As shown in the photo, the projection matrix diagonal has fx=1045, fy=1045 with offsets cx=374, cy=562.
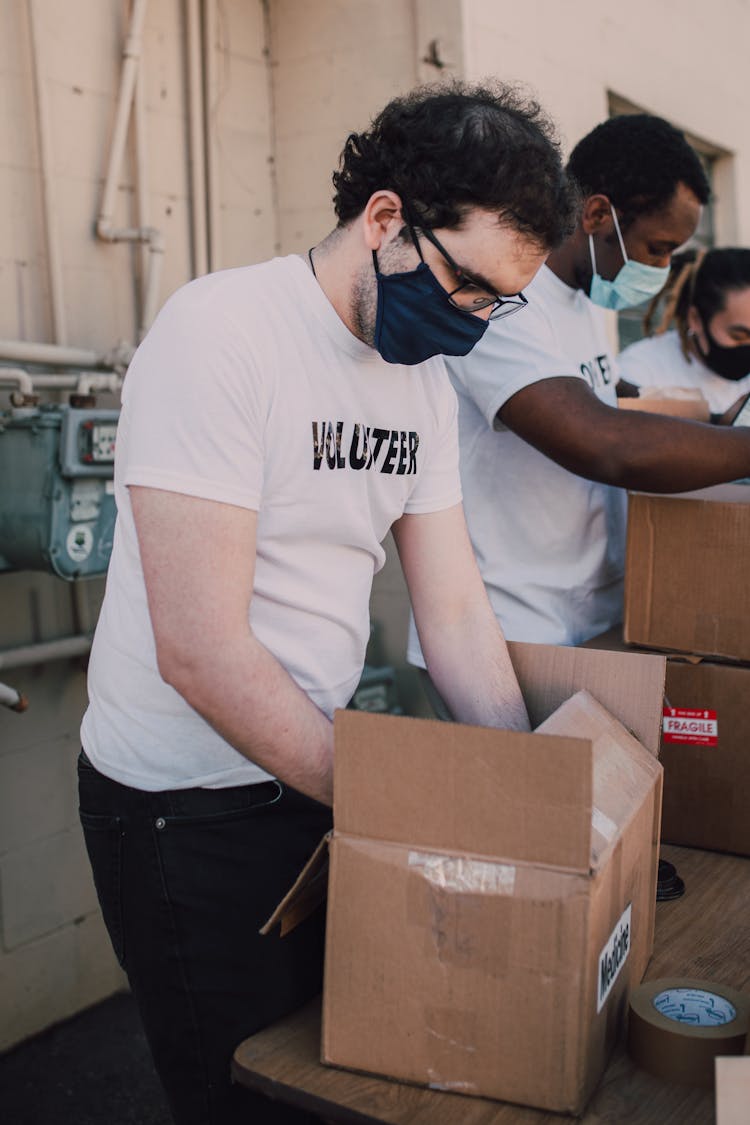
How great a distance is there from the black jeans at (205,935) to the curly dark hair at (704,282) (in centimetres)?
205

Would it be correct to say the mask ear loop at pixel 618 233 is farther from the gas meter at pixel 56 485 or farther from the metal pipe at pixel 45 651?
the metal pipe at pixel 45 651

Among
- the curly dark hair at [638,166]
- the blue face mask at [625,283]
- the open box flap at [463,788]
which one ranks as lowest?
the open box flap at [463,788]

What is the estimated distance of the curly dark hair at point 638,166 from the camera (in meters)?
1.90

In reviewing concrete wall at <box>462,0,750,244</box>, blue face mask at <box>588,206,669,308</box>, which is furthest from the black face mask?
blue face mask at <box>588,206,669,308</box>

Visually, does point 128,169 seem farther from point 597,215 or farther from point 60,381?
point 597,215

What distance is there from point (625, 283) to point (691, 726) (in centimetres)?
86

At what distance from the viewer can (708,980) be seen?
124 centimetres

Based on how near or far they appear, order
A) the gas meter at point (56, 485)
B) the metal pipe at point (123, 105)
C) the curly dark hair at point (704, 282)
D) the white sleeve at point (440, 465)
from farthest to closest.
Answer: the curly dark hair at point (704, 282), the metal pipe at point (123, 105), the gas meter at point (56, 485), the white sleeve at point (440, 465)

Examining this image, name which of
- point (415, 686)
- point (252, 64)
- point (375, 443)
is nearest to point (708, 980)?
point (375, 443)

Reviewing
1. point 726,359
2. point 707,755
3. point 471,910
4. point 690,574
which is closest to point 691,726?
point 707,755

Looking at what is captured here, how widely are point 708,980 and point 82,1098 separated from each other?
1.80m

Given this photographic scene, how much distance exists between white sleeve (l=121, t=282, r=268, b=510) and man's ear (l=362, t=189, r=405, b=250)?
0.22 metres

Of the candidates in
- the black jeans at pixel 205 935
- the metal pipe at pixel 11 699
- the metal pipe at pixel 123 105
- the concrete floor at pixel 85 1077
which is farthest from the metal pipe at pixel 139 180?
the concrete floor at pixel 85 1077

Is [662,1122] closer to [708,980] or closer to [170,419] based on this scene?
[708,980]
